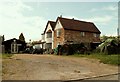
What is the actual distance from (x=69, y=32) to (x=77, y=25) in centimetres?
385

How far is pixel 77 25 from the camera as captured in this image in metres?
56.6

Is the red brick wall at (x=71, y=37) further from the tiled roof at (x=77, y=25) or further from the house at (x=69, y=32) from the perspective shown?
the tiled roof at (x=77, y=25)

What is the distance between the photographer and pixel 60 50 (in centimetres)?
3750

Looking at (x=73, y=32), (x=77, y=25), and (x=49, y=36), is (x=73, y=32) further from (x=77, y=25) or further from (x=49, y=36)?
(x=49, y=36)

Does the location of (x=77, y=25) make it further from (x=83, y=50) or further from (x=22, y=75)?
(x=22, y=75)

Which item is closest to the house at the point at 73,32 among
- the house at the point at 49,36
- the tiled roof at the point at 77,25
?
the tiled roof at the point at 77,25

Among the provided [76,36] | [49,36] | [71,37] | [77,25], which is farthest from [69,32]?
[49,36]

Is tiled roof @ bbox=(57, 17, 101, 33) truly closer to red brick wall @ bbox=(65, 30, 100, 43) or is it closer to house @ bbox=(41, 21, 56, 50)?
red brick wall @ bbox=(65, 30, 100, 43)

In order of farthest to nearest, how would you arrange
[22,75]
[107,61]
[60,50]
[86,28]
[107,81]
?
1. [86,28]
2. [60,50]
3. [107,61]
4. [22,75]
5. [107,81]

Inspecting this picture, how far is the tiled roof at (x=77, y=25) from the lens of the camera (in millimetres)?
54531

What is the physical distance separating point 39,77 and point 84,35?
42.2 meters

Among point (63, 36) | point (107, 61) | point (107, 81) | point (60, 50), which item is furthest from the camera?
point (63, 36)

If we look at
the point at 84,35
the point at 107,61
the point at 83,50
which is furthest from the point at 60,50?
the point at 84,35

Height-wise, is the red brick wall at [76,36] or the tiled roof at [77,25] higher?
the tiled roof at [77,25]
